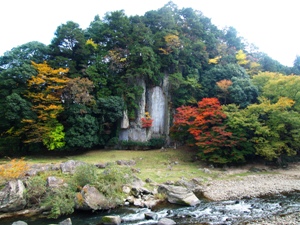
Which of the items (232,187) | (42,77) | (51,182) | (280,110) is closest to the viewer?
Answer: (51,182)

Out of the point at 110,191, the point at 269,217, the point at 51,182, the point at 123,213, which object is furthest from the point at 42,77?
the point at 269,217

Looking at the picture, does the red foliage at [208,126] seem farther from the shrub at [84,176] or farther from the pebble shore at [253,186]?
the shrub at [84,176]

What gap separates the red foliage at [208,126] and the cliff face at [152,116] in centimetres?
622

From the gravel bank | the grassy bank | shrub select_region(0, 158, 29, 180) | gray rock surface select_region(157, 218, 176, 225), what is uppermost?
shrub select_region(0, 158, 29, 180)

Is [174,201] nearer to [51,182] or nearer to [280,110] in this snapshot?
[51,182]

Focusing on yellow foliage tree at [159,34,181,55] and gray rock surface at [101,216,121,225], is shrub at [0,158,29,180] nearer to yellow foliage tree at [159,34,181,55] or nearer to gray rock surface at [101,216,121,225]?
gray rock surface at [101,216,121,225]

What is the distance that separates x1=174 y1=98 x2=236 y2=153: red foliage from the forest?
102 mm

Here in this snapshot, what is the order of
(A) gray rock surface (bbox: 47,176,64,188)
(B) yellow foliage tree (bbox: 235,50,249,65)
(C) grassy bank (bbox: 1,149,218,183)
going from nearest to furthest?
(A) gray rock surface (bbox: 47,176,64,188) < (C) grassy bank (bbox: 1,149,218,183) < (B) yellow foliage tree (bbox: 235,50,249,65)

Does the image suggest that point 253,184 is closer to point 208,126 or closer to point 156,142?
point 208,126

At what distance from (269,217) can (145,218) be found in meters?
6.39

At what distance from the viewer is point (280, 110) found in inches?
873

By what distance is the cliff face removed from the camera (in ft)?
98.9

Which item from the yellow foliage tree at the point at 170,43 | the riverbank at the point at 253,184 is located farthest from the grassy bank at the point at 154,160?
the yellow foliage tree at the point at 170,43

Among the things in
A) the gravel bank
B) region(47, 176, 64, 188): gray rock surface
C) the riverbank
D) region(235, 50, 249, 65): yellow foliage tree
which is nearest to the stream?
the gravel bank
